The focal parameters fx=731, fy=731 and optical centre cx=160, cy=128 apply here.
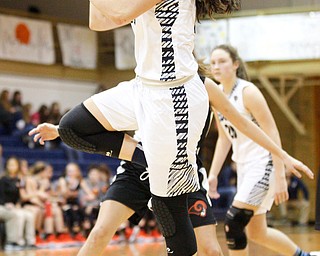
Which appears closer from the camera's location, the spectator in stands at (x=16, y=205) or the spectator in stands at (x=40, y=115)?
the spectator in stands at (x=16, y=205)

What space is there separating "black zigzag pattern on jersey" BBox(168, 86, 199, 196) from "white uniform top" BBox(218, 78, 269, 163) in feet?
8.06

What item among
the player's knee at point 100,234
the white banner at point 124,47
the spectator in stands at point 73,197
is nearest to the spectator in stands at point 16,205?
the spectator in stands at point 73,197

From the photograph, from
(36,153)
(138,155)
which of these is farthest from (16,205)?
(138,155)

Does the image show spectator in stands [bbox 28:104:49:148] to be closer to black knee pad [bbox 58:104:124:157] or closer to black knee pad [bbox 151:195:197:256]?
black knee pad [bbox 58:104:124:157]

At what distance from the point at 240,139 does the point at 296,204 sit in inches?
455

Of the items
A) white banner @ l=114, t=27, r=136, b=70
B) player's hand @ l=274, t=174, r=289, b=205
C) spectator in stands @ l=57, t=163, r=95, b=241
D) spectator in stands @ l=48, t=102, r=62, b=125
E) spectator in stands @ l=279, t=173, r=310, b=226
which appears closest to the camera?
player's hand @ l=274, t=174, r=289, b=205

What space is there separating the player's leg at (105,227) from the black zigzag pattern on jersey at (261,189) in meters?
1.38

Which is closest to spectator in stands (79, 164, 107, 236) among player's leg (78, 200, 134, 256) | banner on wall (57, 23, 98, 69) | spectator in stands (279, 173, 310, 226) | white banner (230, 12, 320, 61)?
white banner (230, 12, 320, 61)

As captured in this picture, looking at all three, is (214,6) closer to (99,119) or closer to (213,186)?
(99,119)

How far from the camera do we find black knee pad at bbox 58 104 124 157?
11.1 feet

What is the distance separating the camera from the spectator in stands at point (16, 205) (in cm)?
1055

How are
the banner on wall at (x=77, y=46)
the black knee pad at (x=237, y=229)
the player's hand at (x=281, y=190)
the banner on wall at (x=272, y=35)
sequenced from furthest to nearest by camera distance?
1. the banner on wall at (x=77, y=46)
2. the banner on wall at (x=272, y=35)
3. the black knee pad at (x=237, y=229)
4. the player's hand at (x=281, y=190)

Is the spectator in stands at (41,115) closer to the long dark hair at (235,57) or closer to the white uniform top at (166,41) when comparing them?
the long dark hair at (235,57)

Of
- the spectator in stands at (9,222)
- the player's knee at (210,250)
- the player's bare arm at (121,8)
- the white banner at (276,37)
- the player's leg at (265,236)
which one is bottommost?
the spectator in stands at (9,222)
